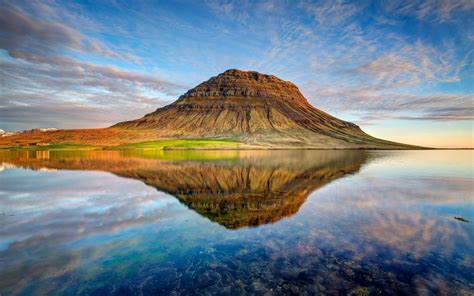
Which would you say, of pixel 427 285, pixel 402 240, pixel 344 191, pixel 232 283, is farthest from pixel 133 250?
pixel 344 191

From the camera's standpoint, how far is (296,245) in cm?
1392

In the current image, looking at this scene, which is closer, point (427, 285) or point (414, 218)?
point (427, 285)

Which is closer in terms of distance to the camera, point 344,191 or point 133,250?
point 133,250

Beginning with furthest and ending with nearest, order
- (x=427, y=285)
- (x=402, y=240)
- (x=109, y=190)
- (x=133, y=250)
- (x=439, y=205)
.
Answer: (x=109, y=190) < (x=439, y=205) < (x=402, y=240) < (x=133, y=250) < (x=427, y=285)

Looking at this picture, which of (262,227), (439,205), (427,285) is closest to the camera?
(427,285)

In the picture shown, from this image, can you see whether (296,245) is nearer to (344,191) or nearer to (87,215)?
(87,215)

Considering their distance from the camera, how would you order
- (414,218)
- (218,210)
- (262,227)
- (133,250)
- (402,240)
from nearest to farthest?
(133,250) < (402,240) < (262,227) < (414,218) < (218,210)

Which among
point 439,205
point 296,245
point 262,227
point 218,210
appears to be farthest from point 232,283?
point 439,205

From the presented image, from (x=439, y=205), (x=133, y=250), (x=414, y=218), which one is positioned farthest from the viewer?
(x=439, y=205)

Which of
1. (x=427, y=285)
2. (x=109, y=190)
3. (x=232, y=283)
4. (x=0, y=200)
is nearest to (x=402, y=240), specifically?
(x=427, y=285)

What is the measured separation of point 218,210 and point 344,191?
1500cm

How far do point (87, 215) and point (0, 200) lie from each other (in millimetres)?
10573

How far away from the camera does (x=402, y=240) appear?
14.8 m

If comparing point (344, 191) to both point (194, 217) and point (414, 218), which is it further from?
point (194, 217)
